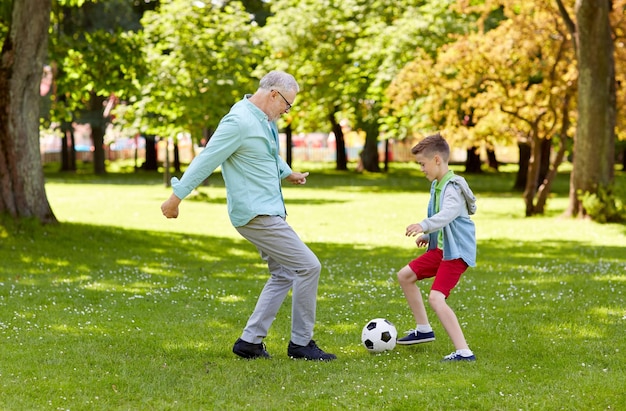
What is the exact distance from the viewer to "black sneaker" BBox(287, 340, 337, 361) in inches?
291

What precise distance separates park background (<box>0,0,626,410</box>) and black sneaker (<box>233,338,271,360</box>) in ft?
0.62

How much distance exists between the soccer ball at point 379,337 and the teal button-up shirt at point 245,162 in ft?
4.25

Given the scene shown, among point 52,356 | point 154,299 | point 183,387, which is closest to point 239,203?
point 183,387

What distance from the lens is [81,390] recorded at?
20.8 ft

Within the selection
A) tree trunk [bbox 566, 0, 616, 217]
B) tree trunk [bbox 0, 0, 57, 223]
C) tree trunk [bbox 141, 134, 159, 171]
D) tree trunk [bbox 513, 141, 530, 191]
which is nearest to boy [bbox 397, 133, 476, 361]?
tree trunk [bbox 0, 0, 57, 223]

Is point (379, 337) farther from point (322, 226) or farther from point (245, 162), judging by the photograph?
point (322, 226)

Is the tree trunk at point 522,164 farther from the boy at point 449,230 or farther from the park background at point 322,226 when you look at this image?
the boy at point 449,230

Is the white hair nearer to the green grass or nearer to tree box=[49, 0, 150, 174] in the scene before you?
the green grass

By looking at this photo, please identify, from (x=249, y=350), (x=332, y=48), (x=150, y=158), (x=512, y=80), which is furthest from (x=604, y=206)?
(x=150, y=158)

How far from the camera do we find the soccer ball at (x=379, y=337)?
25.1ft

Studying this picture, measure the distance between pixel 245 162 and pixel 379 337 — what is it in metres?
1.84

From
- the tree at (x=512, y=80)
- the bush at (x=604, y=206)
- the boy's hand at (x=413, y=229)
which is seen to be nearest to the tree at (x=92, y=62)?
the tree at (x=512, y=80)

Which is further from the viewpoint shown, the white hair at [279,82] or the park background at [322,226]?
the white hair at [279,82]

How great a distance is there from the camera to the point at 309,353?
7395mm
